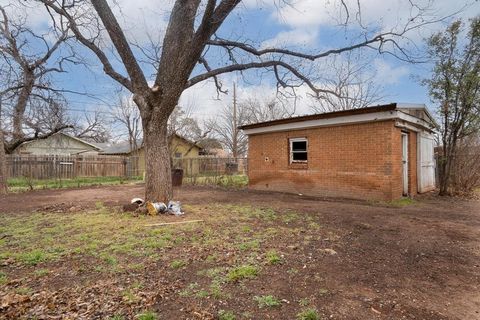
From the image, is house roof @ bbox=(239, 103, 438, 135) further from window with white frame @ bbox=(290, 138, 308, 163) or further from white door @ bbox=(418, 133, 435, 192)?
white door @ bbox=(418, 133, 435, 192)

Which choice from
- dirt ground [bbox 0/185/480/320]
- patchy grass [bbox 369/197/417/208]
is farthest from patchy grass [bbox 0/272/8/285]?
patchy grass [bbox 369/197/417/208]

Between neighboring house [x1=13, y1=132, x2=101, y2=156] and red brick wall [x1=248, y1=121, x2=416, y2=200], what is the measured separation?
890 inches

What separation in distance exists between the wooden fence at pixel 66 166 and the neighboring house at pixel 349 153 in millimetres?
13032

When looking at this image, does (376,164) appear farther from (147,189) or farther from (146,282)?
(146,282)

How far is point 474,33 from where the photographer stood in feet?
32.0

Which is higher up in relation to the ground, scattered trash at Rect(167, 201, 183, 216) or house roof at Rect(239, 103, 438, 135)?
house roof at Rect(239, 103, 438, 135)

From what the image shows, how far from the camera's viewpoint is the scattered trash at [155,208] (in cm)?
712

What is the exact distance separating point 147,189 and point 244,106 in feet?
98.6

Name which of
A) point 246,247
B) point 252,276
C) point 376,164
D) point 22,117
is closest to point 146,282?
point 252,276

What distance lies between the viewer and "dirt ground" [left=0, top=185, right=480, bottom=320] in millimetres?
2744

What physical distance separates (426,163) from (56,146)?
2967cm

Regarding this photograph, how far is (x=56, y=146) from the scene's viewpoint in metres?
28.9

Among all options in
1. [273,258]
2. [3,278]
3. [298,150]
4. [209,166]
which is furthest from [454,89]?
[209,166]

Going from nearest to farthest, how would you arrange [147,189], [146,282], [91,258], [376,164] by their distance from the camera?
1. [146,282]
2. [91,258]
3. [147,189]
4. [376,164]
